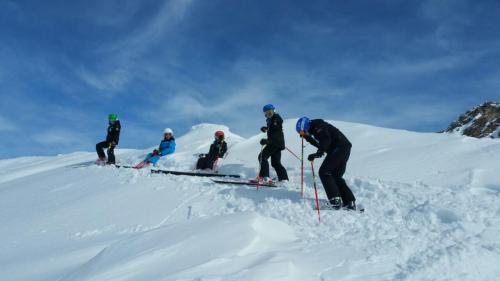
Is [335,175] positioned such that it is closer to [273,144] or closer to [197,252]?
[273,144]

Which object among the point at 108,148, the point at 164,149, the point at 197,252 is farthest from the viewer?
the point at 108,148

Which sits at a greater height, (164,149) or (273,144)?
(164,149)

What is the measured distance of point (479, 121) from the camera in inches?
3509

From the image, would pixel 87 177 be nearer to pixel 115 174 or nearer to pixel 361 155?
pixel 115 174

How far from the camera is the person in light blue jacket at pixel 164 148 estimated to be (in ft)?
44.4

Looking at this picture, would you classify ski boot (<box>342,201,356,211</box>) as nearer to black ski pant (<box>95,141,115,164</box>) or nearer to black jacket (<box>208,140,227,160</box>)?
black jacket (<box>208,140,227,160</box>)

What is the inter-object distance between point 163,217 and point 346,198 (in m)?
3.39

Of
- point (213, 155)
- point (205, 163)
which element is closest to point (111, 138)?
point (205, 163)

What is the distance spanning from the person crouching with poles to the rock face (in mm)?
79690

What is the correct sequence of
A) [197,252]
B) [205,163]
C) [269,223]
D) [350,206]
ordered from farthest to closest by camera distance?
1. [205,163]
2. [350,206]
3. [269,223]
4. [197,252]

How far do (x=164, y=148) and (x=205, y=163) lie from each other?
6.31 feet

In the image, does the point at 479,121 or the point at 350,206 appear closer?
the point at 350,206

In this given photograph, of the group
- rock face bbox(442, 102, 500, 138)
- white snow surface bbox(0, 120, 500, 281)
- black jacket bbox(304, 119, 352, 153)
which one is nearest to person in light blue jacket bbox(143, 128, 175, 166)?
white snow surface bbox(0, 120, 500, 281)

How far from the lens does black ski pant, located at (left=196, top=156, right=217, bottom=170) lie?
41.4 feet
